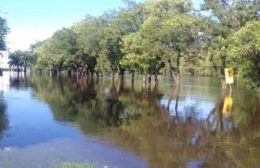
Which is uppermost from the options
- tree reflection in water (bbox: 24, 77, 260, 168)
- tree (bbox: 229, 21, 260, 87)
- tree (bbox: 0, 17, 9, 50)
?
tree (bbox: 0, 17, 9, 50)

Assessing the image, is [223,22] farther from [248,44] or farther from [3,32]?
[3,32]

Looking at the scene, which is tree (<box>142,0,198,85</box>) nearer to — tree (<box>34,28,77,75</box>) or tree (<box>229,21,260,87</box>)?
tree (<box>229,21,260,87</box>)

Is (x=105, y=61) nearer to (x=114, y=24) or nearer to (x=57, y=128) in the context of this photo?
(x=114, y=24)

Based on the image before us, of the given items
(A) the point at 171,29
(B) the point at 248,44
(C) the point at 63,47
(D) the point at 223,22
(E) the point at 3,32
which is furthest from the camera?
(C) the point at 63,47

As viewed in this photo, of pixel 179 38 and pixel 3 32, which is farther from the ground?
pixel 3 32

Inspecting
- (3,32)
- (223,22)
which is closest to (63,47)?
(3,32)

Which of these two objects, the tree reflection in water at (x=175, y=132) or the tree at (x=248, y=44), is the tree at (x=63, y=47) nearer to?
the tree at (x=248, y=44)

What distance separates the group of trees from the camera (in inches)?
1969

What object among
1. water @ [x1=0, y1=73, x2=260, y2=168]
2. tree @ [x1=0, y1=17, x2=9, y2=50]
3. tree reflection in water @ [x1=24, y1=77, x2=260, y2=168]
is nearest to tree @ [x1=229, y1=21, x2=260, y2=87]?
tree reflection in water @ [x1=24, y1=77, x2=260, y2=168]

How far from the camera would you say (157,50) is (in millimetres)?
72312

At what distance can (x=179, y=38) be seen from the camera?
2657 inches

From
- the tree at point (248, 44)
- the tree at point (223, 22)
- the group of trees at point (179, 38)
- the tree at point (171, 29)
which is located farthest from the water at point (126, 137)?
the tree at point (171, 29)

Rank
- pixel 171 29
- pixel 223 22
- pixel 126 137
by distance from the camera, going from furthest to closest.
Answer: pixel 171 29 → pixel 223 22 → pixel 126 137

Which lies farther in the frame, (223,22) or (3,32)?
(3,32)
